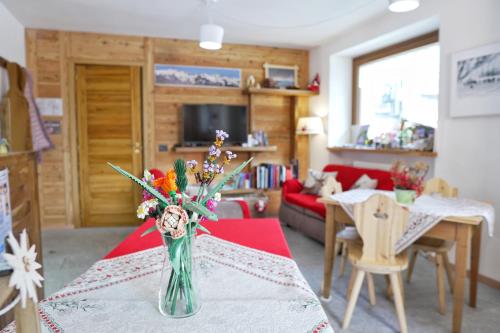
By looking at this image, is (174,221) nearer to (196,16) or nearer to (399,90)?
(196,16)

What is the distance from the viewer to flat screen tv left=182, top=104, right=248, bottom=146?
4.64 meters

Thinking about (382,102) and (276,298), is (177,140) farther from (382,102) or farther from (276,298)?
(276,298)

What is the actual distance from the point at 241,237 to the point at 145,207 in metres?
0.72

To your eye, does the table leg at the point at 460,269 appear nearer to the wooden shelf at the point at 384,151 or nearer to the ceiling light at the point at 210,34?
the wooden shelf at the point at 384,151

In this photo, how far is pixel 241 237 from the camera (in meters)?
1.53

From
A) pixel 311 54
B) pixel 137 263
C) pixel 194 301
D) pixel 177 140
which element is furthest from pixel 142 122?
pixel 194 301

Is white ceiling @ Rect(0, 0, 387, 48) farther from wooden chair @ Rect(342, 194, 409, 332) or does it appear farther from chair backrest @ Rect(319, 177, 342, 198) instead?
wooden chair @ Rect(342, 194, 409, 332)

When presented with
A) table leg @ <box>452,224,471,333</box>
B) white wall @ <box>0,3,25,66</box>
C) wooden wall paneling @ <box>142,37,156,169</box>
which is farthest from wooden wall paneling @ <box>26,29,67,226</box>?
table leg @ <box>452,224,471,333</box>

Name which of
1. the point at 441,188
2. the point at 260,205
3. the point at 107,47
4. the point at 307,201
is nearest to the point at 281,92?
the point at 260,205

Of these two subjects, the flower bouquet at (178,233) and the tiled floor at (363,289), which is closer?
the flower bouquet at (178,233)

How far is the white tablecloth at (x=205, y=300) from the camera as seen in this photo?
842 millimetres

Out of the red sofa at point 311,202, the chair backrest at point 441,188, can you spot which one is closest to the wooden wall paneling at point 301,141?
the red sofa at point 311,202

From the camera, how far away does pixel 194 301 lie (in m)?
0.90

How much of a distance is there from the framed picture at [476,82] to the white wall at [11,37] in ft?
15.0
